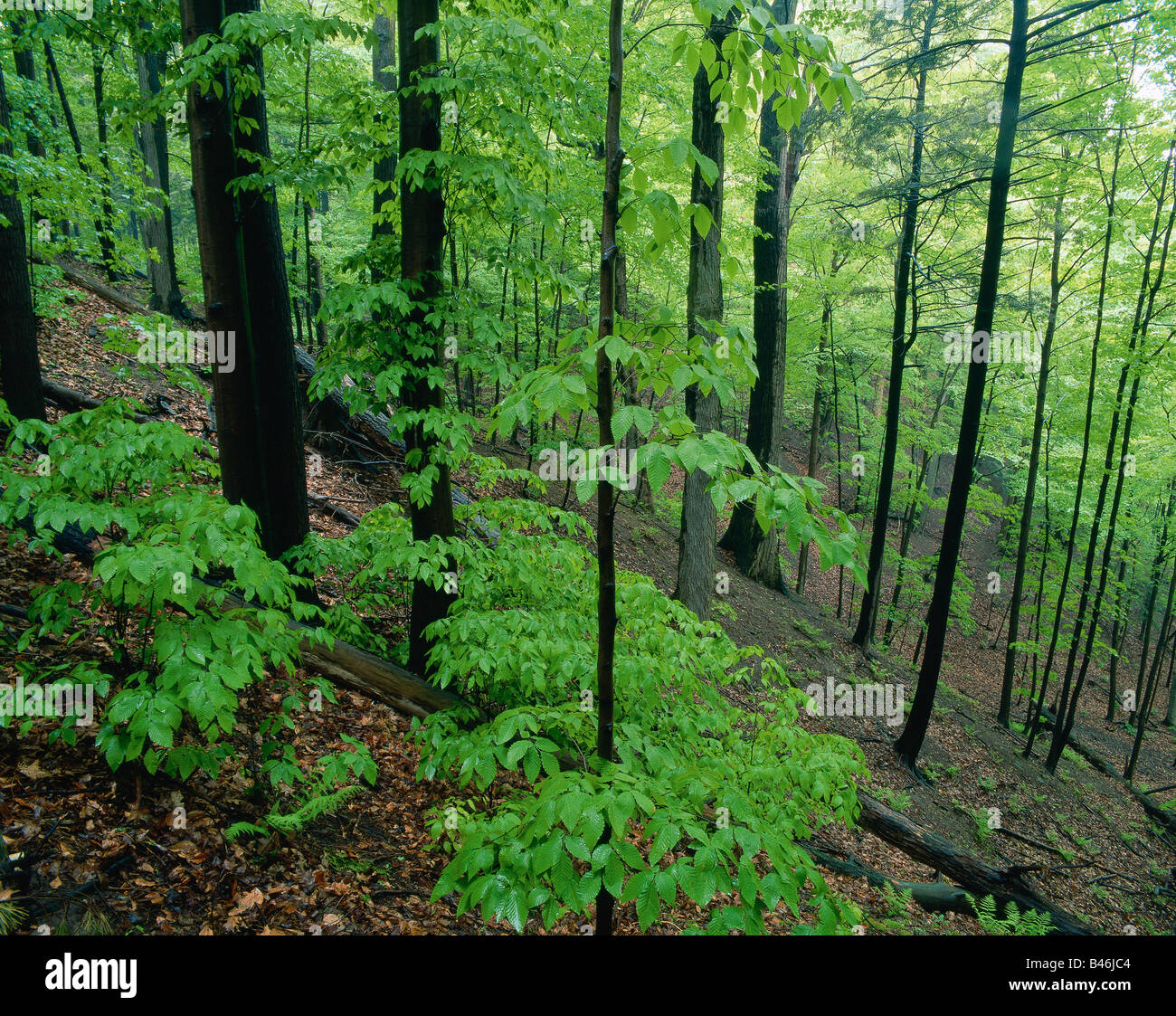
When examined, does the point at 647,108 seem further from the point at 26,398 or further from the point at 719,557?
the point at 26,398

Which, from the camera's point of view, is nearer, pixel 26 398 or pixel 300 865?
pixel 300 865

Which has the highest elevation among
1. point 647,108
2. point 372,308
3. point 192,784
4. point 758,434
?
point 647,108

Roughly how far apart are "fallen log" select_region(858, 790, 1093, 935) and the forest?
0.16 ft

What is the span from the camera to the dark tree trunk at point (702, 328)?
7.36 metres

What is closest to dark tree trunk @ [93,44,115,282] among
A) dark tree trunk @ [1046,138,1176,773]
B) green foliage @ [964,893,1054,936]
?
green foliage @ [964,893,1054,936]

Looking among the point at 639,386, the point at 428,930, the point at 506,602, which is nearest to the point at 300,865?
the point at 428,930

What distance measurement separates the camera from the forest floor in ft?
8.92

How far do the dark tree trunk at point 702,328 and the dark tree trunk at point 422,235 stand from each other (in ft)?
10.2

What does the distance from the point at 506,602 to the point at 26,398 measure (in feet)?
20.8

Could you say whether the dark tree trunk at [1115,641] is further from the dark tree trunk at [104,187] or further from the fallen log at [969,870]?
the dark tree trunk at [104,187]

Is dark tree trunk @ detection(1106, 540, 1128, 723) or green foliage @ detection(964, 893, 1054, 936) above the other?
green foliage @ detection(964, 893, 1054, 936)

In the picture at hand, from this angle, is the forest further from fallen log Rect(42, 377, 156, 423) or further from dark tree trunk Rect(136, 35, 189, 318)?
dark tree trunk Rect(136, 35, 189, 318)

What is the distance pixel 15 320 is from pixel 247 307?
415cm

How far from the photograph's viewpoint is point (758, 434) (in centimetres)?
1307
